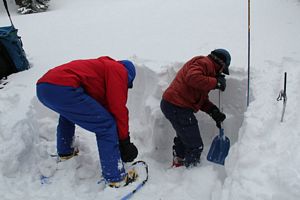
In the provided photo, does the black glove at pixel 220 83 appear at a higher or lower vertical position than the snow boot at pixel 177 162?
higher

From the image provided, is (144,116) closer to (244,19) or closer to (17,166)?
(17,166)

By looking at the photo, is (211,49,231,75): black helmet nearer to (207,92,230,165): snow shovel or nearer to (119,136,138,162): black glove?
(207,92,230,165): snow shovel

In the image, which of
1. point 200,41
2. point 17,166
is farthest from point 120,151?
point 200,41

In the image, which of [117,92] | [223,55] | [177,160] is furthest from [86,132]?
[223,55]

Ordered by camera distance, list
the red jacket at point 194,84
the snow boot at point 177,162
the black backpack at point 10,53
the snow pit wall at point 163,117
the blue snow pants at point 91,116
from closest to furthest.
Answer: the blue snow pants at point 91,116
the red jacket at point 194,84
the snow boot at point 177,162
the snow pit wall at point 163,117
the black backpack at point 10,53

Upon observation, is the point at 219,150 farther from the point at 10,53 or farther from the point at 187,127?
the point at 10,53

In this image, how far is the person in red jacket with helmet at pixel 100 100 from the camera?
2.85 meters

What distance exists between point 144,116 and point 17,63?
7.51 feet

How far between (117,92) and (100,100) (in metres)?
0.24

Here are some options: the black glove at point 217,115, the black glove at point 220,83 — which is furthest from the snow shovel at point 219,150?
the black glove at point 220,83

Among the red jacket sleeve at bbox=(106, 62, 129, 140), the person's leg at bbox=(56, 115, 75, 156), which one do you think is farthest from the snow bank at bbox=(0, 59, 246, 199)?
the red jacket sleeve at bbox=(106, 62, 129, 140)

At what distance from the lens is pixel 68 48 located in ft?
20.0

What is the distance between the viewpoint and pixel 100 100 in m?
3.08

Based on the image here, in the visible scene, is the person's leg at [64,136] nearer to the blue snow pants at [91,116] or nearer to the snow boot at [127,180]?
the blue snow pants at [91,116]
